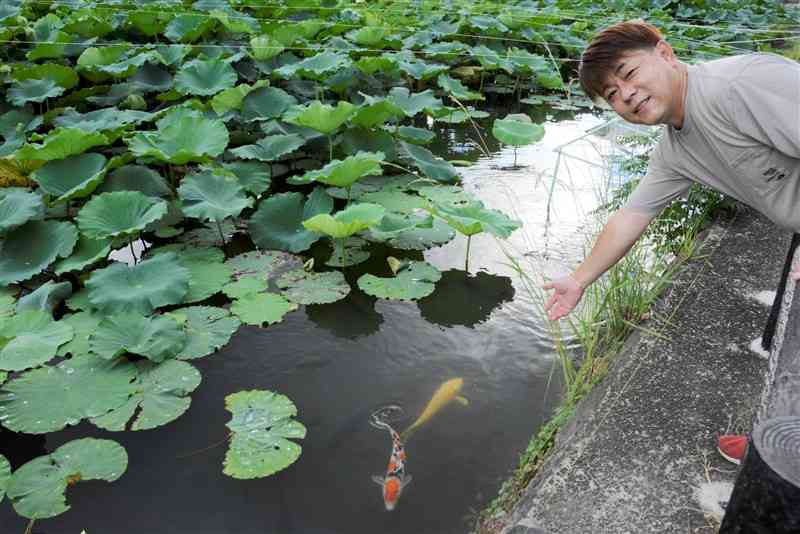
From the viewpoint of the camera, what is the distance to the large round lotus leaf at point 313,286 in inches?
127

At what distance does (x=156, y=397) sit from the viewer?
2.49m

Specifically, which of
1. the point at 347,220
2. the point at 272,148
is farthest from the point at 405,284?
the point at 272,148

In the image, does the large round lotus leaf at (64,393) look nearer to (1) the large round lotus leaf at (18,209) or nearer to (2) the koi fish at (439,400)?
(1) the large round lotus leaf at (18,209)

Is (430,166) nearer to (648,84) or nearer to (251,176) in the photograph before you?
(251,176)

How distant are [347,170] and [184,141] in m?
1.09

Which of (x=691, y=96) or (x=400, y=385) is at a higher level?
(x=691, y=96)

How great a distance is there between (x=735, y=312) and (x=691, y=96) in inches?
51.4

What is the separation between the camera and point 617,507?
1675 millimetres

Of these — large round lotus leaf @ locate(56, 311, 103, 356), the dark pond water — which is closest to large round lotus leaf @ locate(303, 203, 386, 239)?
the dark pond water

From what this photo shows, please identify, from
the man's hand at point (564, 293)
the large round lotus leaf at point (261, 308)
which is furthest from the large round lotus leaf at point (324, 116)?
the man's hand at point (564, 293)

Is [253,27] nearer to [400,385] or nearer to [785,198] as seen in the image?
[400,385]

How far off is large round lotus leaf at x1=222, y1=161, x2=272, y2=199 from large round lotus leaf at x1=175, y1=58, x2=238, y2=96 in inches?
45.0

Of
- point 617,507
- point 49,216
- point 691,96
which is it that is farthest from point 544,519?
point 49,216

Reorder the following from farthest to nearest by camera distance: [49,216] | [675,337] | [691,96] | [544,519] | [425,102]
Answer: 1. [425,102]
2. [49,216]
3. [675,337]
4. [544,519]
5. [691,96]
